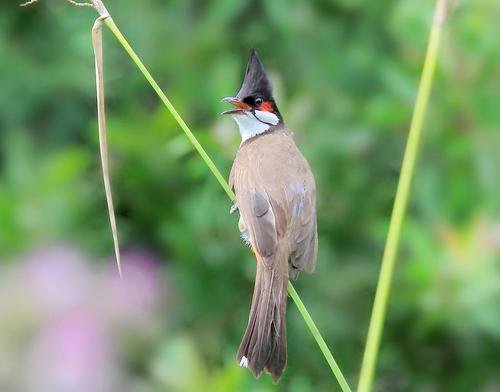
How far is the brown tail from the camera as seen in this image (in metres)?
1.24

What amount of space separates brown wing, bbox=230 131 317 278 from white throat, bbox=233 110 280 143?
0.17ft

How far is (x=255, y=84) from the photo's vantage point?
1.51 metres

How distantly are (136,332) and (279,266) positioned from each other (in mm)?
919

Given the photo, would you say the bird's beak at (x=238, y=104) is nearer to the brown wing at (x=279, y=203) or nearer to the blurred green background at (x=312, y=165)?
the brown wing at (x=279, y=203)

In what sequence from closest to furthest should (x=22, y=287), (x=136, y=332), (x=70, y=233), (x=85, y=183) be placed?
(x=22, y=287) → (x=136, y=332) → (x=70, y=233) → (x=85, y=183)

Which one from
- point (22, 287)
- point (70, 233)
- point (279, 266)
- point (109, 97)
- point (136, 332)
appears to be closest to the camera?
point (279, 266)

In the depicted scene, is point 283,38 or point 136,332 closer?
point 136,332

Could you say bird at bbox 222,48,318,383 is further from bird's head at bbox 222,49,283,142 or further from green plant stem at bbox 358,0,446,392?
green plant stem at bbox 358,0,446,392

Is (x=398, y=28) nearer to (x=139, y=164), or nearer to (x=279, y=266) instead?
(x=139, y=164)

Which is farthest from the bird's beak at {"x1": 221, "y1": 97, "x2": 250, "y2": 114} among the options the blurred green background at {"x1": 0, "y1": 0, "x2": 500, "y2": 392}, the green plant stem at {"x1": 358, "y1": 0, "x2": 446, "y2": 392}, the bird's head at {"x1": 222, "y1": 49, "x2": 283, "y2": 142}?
the blurred green background at {"x1": 0, "y1": 0, "x2": 500, "y2": 392}

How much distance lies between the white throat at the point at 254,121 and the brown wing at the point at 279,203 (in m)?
0.05

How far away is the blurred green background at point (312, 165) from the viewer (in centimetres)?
251

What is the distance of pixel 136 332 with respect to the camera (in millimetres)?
2395

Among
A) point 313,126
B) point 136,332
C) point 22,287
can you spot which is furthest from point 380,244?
point 22,287
